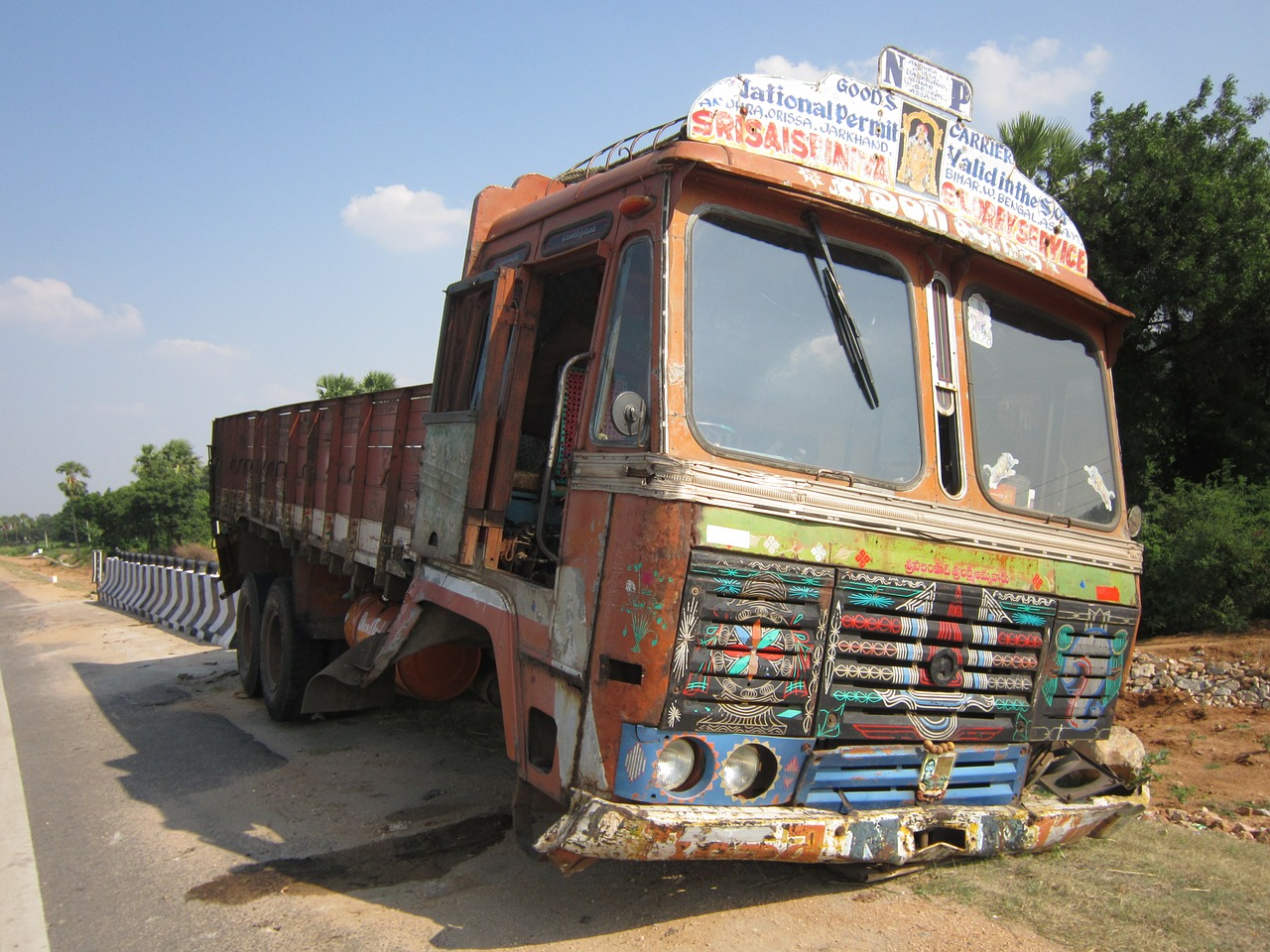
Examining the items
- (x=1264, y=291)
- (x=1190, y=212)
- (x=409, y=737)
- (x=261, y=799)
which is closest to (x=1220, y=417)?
(x=1264, y=291)

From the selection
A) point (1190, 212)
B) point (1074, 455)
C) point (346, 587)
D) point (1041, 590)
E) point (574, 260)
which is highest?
point (1190, 212)

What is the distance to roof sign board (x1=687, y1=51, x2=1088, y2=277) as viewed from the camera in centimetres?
347

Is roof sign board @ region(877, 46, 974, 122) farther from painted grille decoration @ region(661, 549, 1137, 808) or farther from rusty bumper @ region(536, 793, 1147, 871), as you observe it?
rusty bumper @ region(536, 793, 1147, 871)

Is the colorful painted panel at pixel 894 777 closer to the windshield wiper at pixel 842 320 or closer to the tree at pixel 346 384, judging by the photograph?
the windshield wiper at pixel 842 320

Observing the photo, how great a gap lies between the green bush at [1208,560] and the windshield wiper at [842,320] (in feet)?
28.6

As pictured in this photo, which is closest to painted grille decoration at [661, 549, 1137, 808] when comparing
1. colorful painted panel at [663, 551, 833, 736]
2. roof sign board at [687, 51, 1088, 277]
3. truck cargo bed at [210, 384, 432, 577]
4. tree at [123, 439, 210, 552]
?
colorful painted panel at [663, 551, 833, 736]

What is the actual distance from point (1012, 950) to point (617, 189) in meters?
3.07

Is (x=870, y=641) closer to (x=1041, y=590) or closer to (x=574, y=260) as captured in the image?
(x=1041, y=590)

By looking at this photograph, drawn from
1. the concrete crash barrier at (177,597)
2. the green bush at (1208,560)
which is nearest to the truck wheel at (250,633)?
the concrete crash barrier at (177,597)

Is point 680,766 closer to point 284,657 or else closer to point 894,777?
point 894,777

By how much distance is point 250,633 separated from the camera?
828 centimetres

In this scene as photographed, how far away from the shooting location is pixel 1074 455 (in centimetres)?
419

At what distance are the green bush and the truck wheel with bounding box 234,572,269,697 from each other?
9.42 m

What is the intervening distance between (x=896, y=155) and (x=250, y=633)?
Answer: 6842 millimetres
